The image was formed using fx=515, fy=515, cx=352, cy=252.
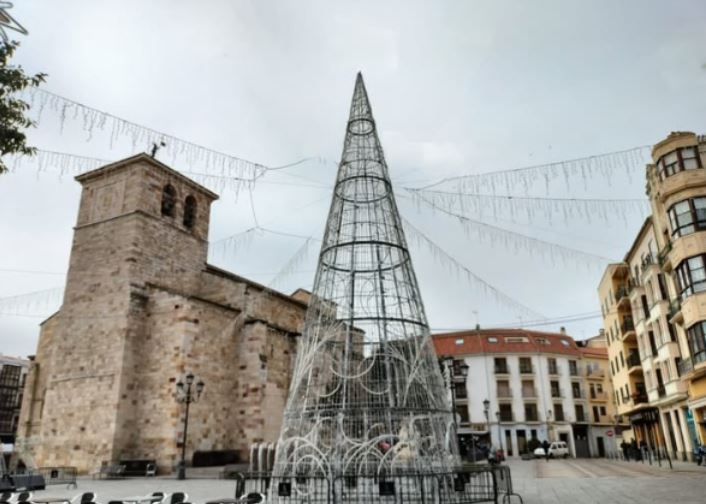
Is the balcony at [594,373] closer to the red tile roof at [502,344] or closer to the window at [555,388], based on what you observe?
the red tile roof at [502,344]

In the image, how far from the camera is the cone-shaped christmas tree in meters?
7.79

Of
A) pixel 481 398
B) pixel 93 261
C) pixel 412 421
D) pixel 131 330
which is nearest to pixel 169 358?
pixel 131 330

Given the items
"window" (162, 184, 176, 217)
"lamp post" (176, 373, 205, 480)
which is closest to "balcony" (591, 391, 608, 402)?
"lamp post" (176, 373, 205, 480)

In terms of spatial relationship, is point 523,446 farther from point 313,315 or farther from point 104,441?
point 313,315

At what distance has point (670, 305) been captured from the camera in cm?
2061

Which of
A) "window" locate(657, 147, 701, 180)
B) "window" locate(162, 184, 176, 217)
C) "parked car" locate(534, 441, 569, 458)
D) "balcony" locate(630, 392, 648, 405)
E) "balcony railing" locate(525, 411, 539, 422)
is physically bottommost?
"parked car" locate(534, 441, 569, 458)

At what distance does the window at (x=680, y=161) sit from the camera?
752 inches

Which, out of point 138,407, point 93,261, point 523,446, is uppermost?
point 93,261

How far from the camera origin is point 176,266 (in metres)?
23.0

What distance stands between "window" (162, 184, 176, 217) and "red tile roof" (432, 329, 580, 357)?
78.6ft

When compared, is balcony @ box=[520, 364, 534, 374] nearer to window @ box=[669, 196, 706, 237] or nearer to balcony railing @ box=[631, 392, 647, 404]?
balcony railing @ box=[631, 392, 647, 404]

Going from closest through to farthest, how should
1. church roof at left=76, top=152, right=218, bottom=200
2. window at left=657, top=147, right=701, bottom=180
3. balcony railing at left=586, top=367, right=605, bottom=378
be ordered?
1. window at left=657, top=147, right=701, bottom=180
2. church roof at left=76, top=152, right=218, bottom=200
3. balcony railing at left=586, top=367, right=605, bottom=378

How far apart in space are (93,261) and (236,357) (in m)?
7.26

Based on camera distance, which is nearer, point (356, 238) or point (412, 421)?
point (412, 421)
